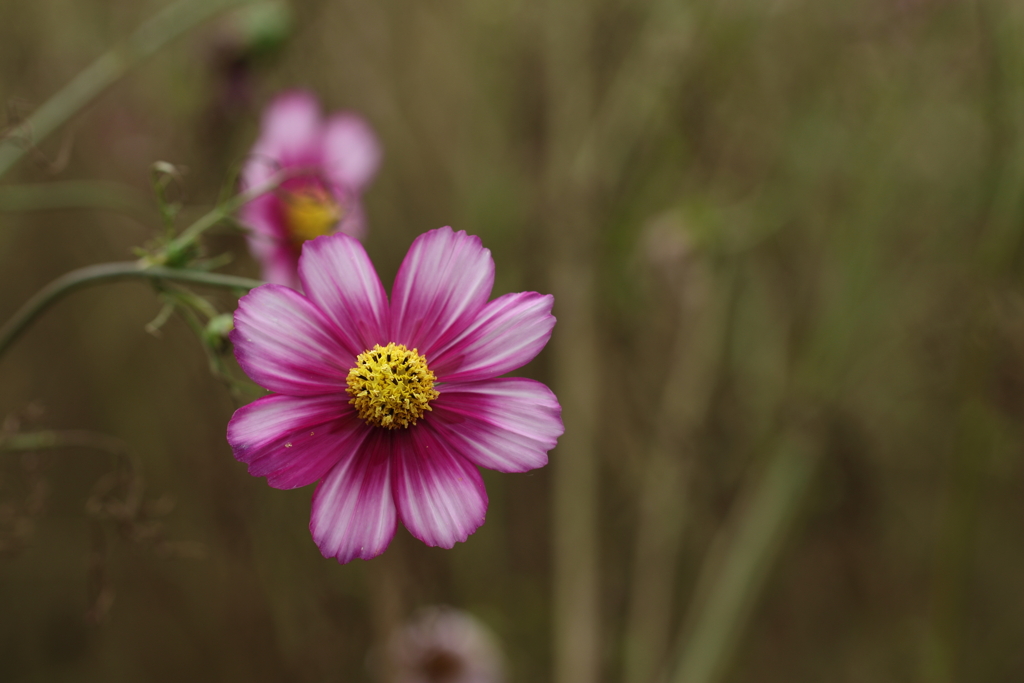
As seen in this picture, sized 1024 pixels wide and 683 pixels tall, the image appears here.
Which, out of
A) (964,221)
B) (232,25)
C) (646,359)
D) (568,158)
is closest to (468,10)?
(568,158)

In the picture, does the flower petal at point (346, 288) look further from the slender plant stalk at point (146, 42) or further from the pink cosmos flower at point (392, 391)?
the slender plant stalk at point (146, 42)

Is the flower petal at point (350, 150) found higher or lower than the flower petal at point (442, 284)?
higher

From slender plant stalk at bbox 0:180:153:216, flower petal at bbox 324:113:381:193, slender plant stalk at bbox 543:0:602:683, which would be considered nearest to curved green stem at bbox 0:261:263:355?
slender plant stalk at bbox 0:180:153:216

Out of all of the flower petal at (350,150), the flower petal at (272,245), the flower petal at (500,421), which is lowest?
the flower petal at (500,421)

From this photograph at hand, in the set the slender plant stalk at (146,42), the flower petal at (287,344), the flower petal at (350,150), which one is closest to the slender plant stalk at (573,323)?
the flower petal at (350,150)

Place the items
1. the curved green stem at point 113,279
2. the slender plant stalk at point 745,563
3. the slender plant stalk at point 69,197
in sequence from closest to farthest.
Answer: the curved green stem at point 113,279 → the slender plant stalk at point 69,197 → the slender plant stalk at point 745,563

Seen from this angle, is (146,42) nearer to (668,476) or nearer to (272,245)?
(272,245)

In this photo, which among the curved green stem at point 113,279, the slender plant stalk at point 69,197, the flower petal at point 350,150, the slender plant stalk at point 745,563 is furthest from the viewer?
the slender plant stalk at point 745,563

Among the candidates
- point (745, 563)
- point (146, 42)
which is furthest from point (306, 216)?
point (745, 563)
